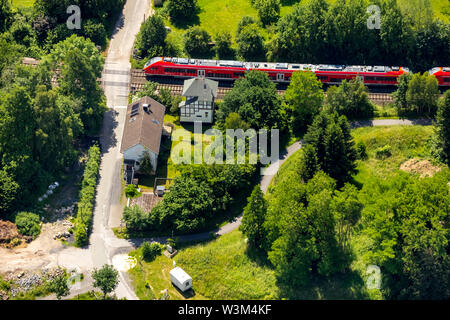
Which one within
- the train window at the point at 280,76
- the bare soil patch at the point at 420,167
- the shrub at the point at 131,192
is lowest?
the shrub at the point at 131,192

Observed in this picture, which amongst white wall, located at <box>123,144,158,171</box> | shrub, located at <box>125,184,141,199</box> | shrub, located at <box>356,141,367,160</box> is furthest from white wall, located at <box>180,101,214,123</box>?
shrub, located at <box>356,141,367,160</box>

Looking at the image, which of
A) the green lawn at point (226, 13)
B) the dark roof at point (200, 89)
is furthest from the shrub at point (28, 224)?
the green lawn at point (226, 13)

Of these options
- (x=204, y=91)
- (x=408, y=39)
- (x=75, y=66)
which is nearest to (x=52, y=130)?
(x=75, y=66)

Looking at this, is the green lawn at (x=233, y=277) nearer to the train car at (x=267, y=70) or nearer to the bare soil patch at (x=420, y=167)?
the bare soil patch at (x=420, y=167)

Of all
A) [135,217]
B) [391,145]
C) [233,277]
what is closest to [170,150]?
[135,217]

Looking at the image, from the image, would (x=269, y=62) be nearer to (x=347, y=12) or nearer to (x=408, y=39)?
(x=347, y=12)
